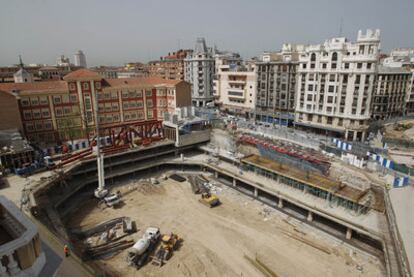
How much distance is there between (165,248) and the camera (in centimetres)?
2839

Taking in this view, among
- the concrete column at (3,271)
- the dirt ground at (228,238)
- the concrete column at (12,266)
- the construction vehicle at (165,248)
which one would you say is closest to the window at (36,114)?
the dirt ground at (228,238)

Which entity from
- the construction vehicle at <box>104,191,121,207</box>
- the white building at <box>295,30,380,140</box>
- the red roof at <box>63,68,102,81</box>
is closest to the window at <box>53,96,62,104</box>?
the red roof at <box>63,68,102,81</box>

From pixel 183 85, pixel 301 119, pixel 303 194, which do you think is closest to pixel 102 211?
pixel 303 194

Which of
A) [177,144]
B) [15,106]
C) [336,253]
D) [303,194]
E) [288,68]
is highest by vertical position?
[288,68]

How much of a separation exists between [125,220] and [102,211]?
6291 mm

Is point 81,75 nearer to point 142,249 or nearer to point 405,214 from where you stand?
point 142,249

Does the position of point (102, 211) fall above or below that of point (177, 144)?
below

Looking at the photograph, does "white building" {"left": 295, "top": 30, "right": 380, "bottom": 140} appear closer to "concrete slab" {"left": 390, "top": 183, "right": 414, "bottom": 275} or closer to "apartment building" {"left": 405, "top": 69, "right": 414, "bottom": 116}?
"concrete slab" {"left": 390, "top": 183, "right": 414, "bottom": 275}

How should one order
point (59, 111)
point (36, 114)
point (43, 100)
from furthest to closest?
1. point (59, 111)
2. point (43, 100)
3. point (36, 114)

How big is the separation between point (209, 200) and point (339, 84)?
127 ft

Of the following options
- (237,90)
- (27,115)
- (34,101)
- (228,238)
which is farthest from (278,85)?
(27,115)

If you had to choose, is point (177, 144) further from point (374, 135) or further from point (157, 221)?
point (374, 135)

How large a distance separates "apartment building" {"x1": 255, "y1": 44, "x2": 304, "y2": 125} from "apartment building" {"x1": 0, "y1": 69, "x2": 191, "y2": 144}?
2307cm

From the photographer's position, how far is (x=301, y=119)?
63.0 metres
